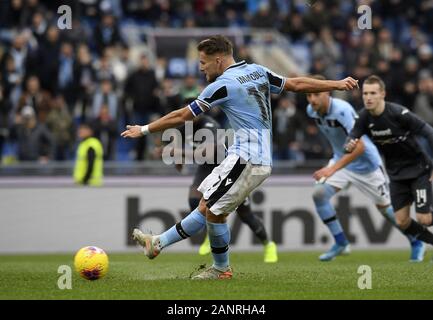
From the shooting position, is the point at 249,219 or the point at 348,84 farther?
the point at 249,219

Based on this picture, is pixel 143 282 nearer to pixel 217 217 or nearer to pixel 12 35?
pixel 217 217

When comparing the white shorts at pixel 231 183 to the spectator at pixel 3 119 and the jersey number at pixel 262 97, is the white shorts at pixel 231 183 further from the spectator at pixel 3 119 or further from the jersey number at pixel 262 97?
the spectator at pixel 3 119

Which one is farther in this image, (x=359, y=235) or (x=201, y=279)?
(x=359, y=235)

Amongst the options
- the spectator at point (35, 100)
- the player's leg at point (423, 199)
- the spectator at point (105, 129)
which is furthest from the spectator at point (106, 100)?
the player's leg at point (423, 199)

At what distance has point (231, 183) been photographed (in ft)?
32.9

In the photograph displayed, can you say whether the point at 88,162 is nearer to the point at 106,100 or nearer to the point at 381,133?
the point at 106,100

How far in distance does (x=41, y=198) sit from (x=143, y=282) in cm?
974

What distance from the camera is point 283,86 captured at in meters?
10.3

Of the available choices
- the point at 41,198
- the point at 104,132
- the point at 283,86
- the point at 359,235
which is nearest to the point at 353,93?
the point at 359,235

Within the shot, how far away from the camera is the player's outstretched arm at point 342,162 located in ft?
41.8

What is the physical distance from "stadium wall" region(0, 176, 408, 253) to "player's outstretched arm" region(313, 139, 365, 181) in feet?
19.3

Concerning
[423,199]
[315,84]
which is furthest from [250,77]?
[423,199]

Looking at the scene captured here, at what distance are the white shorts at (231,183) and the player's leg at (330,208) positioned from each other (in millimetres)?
4984

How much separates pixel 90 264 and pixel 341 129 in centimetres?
573
